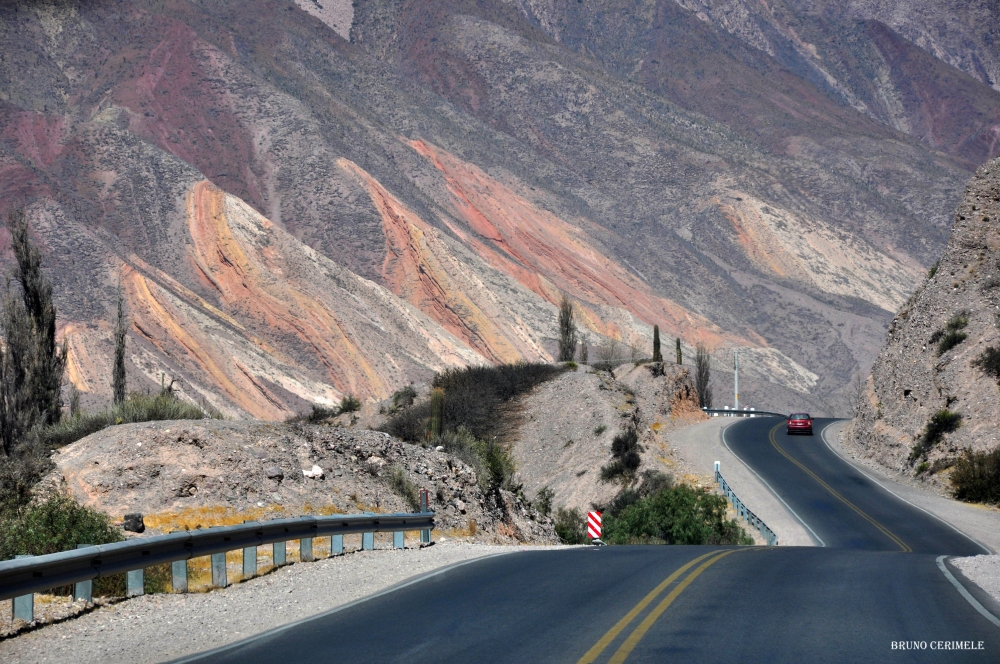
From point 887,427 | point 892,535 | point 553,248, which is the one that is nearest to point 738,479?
point 887,427

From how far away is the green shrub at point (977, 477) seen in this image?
39.6 metres

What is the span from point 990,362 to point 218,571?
37439 mm

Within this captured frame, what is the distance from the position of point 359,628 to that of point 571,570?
4962 mm

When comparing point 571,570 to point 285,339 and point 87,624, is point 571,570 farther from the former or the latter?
point 285,339

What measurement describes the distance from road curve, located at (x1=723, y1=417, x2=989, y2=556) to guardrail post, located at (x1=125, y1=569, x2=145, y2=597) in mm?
23141

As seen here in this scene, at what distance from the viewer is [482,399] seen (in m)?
62.5

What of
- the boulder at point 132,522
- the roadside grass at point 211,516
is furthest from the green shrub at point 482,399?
the boulder at point 132,522

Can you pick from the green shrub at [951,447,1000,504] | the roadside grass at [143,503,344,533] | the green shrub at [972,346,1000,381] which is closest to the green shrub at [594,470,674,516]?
the green shrub at [951,447,1000,504]

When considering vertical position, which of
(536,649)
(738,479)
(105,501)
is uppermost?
(536,649)

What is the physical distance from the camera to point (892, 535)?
34.0 metres

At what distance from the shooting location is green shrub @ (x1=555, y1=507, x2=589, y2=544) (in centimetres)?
3325

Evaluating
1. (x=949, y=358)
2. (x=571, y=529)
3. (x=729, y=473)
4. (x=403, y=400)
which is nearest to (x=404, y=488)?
(x=571, y=529)

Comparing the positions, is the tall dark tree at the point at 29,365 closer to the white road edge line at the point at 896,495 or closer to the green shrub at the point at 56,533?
the green shrub at the point at 56,533

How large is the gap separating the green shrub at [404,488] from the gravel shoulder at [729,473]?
594 inches
